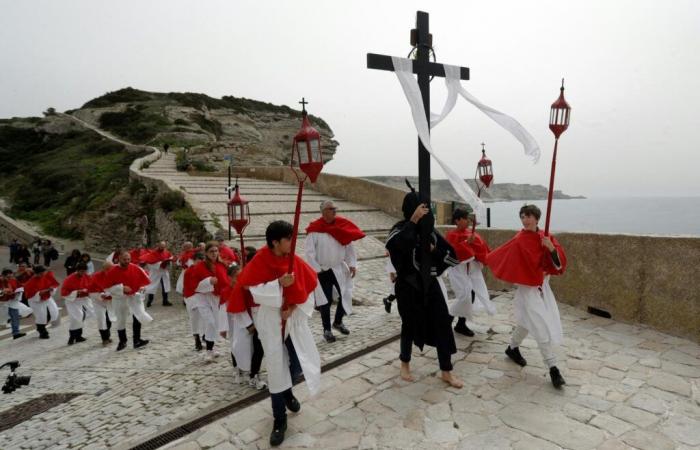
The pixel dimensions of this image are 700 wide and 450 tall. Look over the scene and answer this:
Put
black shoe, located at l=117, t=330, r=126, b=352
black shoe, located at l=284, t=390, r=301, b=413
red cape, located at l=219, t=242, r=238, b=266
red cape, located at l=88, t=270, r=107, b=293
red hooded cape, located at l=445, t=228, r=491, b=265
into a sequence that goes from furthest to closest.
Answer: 1. red cape, located at l=88, t=270, r=107, b=293
2. black shoe, located at l=117, t=330, r=126, b=352
3. red cape, located at l=219, t=242, r=238, b=266
4. red hooded cape, located at l=445, t=228, r=491, b=265
5. black shoe, located at l=284, t=390, r=301, b=413

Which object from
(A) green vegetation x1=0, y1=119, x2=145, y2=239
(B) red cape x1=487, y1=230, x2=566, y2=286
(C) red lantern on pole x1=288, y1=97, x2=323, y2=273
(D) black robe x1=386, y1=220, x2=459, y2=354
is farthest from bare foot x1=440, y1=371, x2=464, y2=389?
(A) green vegetation x1=0, y1=119, x2=145, y2=239

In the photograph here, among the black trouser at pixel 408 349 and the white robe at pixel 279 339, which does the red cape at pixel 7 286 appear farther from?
the black trouser at pixel 408 349

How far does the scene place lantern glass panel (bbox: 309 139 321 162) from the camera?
11.3 feet

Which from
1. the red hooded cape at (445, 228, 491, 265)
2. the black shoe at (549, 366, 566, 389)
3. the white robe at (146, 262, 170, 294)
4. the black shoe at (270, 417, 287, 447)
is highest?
the red hooded cape at (445, 228, 491, 265)

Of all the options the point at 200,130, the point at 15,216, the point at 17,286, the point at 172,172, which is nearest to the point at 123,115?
the point at 200,130

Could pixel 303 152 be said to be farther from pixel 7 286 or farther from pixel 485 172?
pixel 7 286

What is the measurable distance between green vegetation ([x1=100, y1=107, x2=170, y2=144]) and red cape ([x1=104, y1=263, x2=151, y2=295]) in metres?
40.8

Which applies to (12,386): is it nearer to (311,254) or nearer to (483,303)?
(311,254)

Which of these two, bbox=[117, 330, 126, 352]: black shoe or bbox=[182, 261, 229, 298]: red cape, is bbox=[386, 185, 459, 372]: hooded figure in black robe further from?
bbox=[117, 330, 126, 352]: black shoe

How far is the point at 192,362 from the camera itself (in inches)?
250

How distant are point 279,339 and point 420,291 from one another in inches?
61.6

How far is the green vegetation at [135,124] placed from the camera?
46.2m

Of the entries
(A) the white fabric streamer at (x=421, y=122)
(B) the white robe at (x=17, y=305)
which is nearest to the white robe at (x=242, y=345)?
(A) the white fabric streamer at (x=421, y=122)

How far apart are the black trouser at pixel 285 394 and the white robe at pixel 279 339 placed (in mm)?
53
